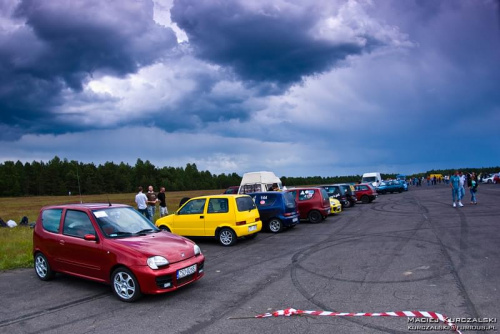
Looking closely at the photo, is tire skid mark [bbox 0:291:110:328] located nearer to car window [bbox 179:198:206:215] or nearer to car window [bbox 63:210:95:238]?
car window [bbox 63:210:95:238]

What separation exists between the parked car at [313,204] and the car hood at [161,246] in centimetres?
1149

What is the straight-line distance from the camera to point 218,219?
1192 centimetres

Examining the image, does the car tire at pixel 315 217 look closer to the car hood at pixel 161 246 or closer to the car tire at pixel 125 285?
the car hood at pixel 161 246

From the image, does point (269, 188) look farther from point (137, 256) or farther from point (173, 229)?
point (137, 256)

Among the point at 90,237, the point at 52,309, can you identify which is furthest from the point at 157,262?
the point at 52,309

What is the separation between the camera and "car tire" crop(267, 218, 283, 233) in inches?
573

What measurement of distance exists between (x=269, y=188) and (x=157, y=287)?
16.8 metres

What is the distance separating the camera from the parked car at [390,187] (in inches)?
1805

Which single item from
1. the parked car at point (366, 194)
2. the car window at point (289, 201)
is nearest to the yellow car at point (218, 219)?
the car window at point (289, 201)

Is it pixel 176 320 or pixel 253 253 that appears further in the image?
pixel 253 253

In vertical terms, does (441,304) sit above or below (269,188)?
below

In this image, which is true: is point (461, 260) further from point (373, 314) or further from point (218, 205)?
point (218, 205)

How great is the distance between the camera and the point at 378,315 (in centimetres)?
507

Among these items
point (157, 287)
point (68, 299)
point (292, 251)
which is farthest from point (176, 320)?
point (292, 251)
